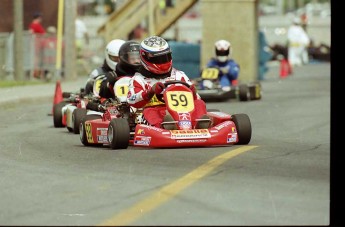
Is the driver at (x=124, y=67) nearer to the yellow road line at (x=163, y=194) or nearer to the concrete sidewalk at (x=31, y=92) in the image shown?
the yellow road line at (x=163, y=194)

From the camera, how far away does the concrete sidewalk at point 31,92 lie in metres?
23.9

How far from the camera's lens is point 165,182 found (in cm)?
1028

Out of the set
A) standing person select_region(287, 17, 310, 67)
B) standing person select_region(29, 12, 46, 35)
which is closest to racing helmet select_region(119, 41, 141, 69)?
standing person select_region(29, 12, 46, 35)

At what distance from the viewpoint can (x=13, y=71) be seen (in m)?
30.2

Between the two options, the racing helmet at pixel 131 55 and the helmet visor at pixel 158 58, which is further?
the racing helmet at pixel 131 55

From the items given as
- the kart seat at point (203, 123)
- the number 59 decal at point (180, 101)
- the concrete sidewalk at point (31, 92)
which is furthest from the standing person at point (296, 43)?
the number 59 decal at point (180, 101)

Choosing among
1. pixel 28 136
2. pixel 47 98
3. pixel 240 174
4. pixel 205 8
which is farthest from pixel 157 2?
pixel 240 174

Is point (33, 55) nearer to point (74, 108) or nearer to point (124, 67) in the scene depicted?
point (74, 108)

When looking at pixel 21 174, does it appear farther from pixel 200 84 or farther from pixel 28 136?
pixel 200 84

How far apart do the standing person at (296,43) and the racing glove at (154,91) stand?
33065mm

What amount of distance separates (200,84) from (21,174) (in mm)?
13542

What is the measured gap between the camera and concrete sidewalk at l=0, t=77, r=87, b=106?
78.4ft

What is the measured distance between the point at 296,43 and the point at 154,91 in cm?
3396

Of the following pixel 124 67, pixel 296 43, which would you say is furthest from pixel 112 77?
pixel 296 43
